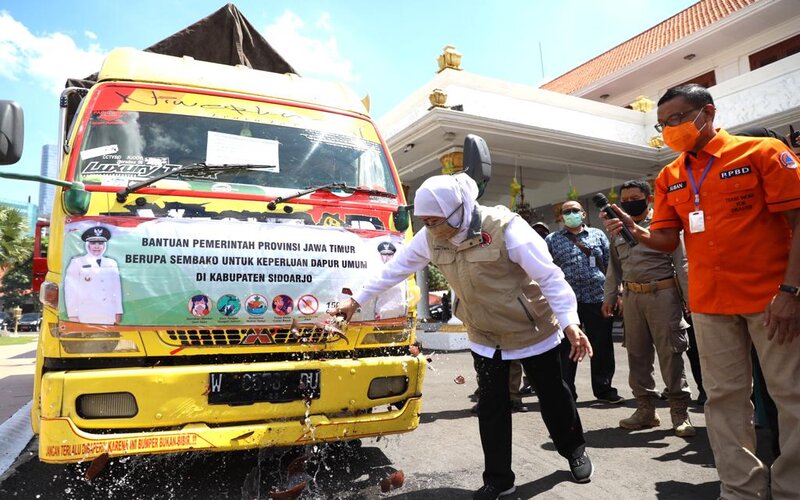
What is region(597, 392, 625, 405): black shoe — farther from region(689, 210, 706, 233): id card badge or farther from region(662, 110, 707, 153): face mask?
region(662, 110, 707, 153): face mask

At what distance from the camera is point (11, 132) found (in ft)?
9.34

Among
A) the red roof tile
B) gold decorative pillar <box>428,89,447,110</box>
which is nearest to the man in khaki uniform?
gold decorative pillar <box>428,89,447,110</box>

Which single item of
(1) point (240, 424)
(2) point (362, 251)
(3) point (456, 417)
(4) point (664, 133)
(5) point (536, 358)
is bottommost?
(3) point (456, 417)

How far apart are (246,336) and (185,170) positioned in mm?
1017

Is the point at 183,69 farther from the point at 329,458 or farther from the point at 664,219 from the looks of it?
the point at 664,219

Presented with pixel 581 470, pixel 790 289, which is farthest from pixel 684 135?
pixel 581 470

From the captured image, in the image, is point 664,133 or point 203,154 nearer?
point 664,133

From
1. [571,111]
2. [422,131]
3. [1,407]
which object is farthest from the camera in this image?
[571,111]

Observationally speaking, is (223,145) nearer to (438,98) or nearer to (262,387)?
(262,387)

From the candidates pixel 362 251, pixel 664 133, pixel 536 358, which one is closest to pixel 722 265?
pixel 664 133

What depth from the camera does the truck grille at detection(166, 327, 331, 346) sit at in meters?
2.58

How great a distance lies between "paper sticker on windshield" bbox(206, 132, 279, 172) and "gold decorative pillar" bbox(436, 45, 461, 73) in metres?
8.10

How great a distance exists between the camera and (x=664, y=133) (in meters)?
2.58

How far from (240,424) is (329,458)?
1.02 metres
